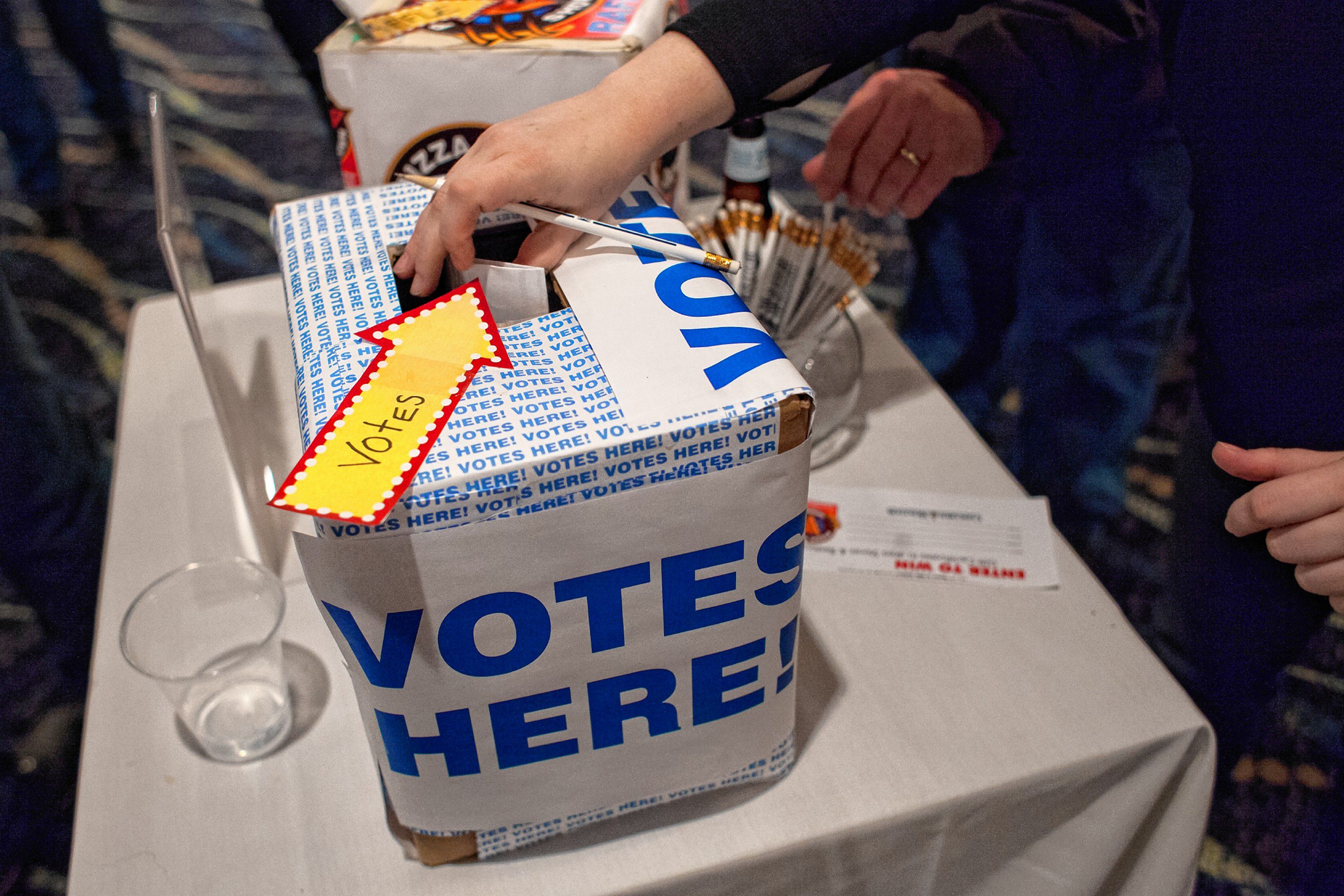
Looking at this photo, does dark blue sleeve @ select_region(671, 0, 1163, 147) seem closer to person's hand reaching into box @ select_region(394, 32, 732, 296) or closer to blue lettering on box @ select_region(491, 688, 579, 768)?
person's hand reaching into box @ select_region(394, 32, 732, 296)

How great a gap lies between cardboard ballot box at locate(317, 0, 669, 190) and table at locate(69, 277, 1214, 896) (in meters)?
0.39

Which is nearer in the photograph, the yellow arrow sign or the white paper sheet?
the yellow arrow sign

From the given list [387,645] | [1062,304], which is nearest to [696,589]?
[387,645]

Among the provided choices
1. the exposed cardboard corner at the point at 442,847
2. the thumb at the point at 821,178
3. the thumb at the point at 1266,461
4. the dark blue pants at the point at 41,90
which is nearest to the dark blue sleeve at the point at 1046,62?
the thumb at the point at 821,178

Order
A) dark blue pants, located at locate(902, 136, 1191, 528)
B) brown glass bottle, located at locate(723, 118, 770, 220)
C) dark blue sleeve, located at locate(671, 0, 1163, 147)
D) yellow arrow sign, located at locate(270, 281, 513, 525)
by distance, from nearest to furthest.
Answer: yellow arrow sign, located at locate(270, 281, 513, 525), dark blue sleeve, located at locate(671, 0, 1163, 147), brown glass bottle, located at locate(723, 118, 770, 220), dark blue pants, located at locate(902, 136, 1191, 528)

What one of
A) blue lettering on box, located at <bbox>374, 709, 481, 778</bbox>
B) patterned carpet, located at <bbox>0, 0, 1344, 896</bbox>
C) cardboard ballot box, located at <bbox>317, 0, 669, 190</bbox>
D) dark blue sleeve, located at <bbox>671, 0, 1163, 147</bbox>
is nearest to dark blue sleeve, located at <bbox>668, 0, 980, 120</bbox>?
dark blue sleeve, located at <bbox>671, 0, 1163, 147</bbox>

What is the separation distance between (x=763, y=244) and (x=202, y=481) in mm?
588

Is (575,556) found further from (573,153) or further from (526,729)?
(573,153)

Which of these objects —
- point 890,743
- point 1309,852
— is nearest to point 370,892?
point 890,743

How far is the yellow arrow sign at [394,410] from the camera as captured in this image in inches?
15.6

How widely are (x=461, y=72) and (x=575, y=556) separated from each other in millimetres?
548

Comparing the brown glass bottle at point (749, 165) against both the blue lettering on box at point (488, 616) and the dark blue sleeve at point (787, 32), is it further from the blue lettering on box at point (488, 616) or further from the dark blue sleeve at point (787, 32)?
the blue lettering on box at point (488, 616)

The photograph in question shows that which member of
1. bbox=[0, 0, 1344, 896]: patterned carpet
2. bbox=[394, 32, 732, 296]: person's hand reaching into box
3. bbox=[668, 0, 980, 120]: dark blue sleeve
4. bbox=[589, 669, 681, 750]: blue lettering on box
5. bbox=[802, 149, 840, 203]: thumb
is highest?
bbox=[668, 0, 980, 120]: dark blue sleeve

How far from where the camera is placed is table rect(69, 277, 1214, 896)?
0.57m
